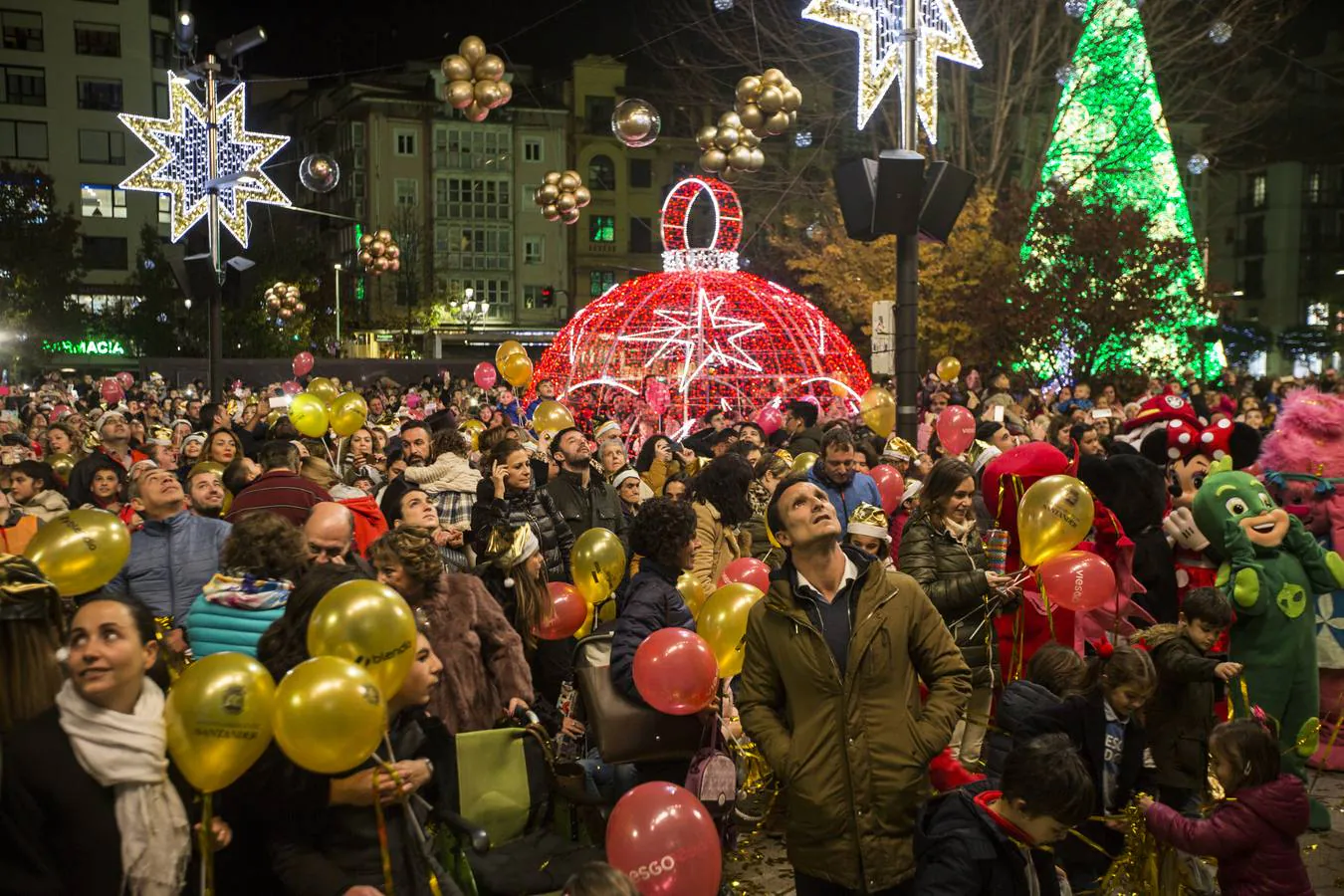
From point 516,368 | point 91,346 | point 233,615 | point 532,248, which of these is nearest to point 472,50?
point 516,368

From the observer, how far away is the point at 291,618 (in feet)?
12.6

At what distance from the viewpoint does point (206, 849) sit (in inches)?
132

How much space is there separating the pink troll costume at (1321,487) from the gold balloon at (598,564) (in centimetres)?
363

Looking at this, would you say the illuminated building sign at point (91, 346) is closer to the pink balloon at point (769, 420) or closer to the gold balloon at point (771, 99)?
the pink balloon at point (769, 420)

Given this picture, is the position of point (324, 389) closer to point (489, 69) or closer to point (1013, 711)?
point (489, 69)

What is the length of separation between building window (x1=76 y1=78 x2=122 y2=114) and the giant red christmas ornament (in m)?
59.3

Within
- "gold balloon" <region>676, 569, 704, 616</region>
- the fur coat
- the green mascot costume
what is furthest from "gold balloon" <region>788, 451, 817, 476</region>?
the fur coat

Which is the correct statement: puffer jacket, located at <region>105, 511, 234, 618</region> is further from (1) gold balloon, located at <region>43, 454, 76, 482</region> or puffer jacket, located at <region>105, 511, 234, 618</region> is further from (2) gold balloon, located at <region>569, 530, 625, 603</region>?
(1) gold balloon, located at <region>43, 454, 76, 482</region>

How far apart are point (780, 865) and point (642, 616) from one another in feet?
5.09

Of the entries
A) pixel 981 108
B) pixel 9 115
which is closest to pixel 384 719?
pixel 981 108

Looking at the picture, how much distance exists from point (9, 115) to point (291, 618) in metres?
71.7

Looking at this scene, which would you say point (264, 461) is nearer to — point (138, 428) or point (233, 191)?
point (138, 428)

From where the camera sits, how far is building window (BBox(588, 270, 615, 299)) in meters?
67.7

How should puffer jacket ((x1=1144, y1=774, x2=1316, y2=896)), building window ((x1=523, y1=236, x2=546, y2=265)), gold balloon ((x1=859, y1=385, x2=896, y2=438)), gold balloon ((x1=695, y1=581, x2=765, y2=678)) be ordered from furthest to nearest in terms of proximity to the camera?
1. building window ((x1=523, y1=236, x2=546, y2=265))
2. gold balloon ((x1=859, y1=385, x2=896, y2=438))
3. gold balloon ((x1=695, y1=581, x2=765, y2=678))
4. puffer jacket ((x1=1144, y1=774, x2=1316, y2=896))
